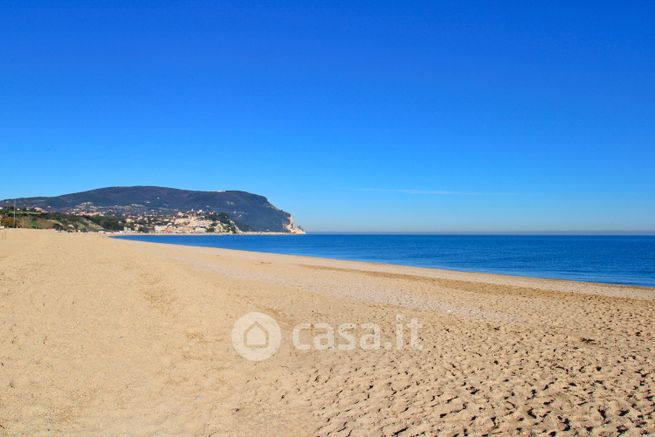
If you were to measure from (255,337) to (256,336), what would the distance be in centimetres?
9

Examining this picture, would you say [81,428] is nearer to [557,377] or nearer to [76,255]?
[557,377]

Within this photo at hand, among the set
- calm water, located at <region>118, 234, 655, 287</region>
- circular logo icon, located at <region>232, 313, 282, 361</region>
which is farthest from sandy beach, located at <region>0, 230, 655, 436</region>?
calm water, located at <region>118, 234, 655, 287</region>

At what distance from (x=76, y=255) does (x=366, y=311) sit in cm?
1017

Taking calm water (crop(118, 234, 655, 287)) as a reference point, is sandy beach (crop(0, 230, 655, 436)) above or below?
above

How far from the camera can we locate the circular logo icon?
9.02m

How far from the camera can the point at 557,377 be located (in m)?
7.64

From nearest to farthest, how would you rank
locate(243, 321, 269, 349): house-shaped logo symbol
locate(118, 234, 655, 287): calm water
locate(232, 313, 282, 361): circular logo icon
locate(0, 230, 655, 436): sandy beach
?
locate(0, 230, 655, 436): sandy beach → locate(232, 313, 282, 361): circular logo icon → locate(243, 321, 269, 349): house-shaped logo symbol → locate(118, 234, 655, 287): calm water

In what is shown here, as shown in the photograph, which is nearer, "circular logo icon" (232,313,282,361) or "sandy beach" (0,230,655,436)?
"sandy beach" (0,230,655,436)

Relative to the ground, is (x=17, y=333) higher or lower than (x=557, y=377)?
higher

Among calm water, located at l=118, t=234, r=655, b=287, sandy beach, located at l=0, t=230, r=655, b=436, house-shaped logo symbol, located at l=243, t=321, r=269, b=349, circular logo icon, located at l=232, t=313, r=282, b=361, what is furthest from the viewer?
calm water, located at l=118, t=234, r=655, b=287

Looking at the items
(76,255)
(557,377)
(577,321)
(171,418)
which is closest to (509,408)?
(557,377)

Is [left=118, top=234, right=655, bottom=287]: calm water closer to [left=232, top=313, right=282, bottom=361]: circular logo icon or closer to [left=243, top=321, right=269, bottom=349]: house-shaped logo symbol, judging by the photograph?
[left=232, top=313, right=282, bottom=361]: circular logo icon

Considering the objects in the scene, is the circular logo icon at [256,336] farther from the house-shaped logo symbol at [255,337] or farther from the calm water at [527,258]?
the calm water at [527,258]

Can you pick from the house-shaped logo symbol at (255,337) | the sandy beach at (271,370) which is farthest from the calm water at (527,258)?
the house-shaped logo symbol at (255,337)
